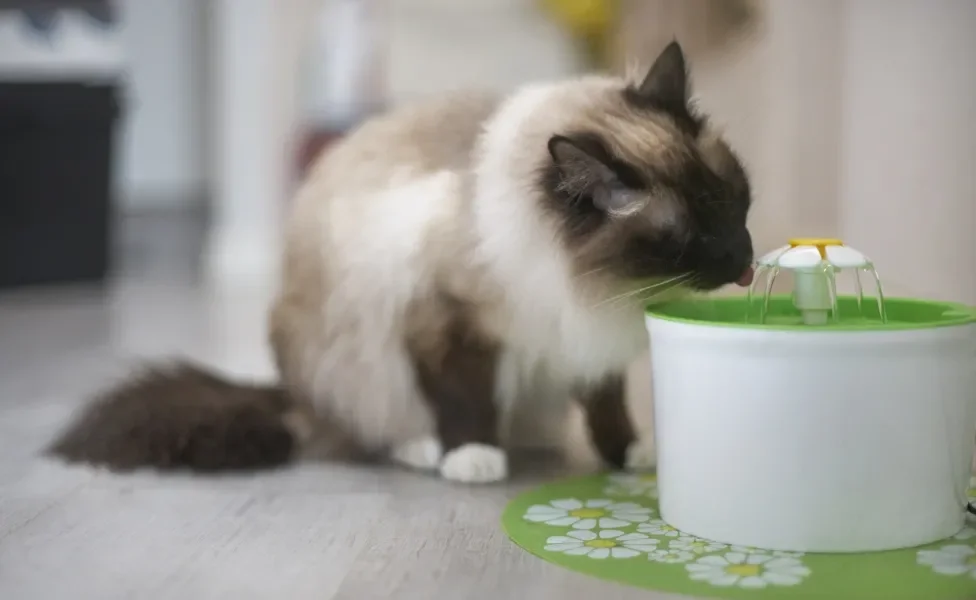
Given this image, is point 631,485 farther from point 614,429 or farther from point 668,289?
point 668,289

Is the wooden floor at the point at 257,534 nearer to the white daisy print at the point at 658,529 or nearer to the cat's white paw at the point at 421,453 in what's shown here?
the cat's white paw at the point at 421,453

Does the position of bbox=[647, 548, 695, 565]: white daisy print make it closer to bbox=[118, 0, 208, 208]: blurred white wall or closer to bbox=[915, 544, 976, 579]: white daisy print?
bbox=[915, 544, 976, 579]: white daisy print

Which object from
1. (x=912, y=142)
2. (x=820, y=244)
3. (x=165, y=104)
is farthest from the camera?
(x=165, y=104)

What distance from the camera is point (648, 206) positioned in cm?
105

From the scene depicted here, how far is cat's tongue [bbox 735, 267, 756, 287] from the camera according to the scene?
1.08 m

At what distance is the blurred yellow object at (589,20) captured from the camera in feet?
9.64

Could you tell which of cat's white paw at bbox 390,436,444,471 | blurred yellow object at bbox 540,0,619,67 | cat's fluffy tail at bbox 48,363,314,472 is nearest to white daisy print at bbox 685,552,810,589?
cat's white paw at bbox 390,436,444,471

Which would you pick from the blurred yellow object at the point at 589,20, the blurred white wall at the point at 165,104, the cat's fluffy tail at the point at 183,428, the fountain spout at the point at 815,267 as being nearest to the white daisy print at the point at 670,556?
the fountain spout at the point at 815,267

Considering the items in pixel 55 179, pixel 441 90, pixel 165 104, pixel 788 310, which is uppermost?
pixel 165 104

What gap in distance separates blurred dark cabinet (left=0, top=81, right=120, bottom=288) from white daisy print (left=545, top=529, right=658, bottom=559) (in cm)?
254

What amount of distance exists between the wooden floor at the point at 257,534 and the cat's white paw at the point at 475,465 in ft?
0.06

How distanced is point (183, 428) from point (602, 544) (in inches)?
23.0

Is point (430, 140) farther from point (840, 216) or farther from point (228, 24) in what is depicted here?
point (228, 24)

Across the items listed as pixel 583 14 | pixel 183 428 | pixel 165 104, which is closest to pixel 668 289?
pixel 183 428
